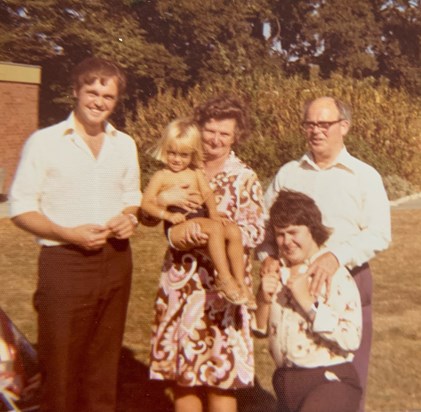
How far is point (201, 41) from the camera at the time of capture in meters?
2.41

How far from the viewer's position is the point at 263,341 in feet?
10.3

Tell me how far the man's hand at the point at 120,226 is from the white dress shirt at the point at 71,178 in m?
0.03

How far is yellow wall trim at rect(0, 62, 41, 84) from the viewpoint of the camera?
2.12 metres

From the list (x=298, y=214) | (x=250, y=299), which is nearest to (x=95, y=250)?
(x=250, y=299)

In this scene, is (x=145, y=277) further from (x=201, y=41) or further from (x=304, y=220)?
(x=304, y=220)

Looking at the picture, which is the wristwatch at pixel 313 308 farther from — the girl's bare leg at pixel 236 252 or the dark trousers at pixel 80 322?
the dark trousers at pixel 80 322

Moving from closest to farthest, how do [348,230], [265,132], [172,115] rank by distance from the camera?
[348,230] < [172,115] < [265,132]

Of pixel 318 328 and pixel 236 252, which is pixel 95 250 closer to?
pixel 236 252

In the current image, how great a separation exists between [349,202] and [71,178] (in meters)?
0.82

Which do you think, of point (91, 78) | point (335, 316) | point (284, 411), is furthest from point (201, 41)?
point (284, 411)

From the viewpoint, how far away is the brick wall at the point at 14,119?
2070 millimetres

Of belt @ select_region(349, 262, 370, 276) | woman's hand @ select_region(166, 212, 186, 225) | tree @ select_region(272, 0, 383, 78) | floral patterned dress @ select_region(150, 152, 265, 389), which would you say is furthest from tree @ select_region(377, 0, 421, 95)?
woman's hand @ select_region(166, 212, 186, 225)

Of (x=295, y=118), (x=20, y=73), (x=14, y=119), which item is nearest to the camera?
(x=20, y=73)

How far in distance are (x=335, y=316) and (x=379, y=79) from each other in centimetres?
144
